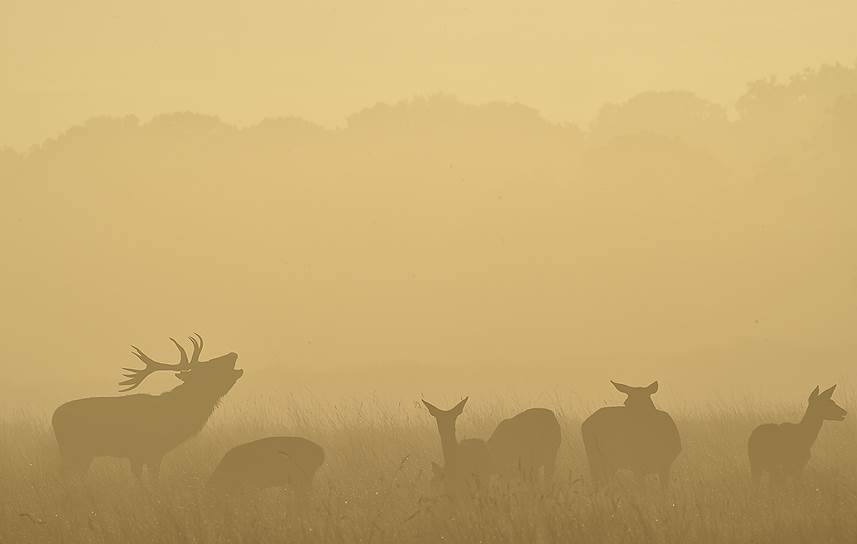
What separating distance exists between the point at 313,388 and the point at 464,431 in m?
23.2

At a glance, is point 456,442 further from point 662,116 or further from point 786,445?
point 662,116

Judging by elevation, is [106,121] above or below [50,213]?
above

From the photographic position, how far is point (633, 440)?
457 inches

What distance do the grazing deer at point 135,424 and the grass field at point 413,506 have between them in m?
0.30

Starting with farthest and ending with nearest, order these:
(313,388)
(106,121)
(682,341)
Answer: (106,121)
(682,341)
(313,388)

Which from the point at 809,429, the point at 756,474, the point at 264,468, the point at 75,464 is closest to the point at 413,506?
the point at 264,468

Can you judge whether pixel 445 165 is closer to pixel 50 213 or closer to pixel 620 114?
pixel 620 114

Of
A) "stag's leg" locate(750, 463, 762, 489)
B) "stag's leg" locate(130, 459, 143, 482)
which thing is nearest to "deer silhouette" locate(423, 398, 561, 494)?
"stag's leg" locate(750, 463, 762, 489)

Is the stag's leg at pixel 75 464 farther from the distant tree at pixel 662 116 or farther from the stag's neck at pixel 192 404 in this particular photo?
the distant tree at pixel 662 116

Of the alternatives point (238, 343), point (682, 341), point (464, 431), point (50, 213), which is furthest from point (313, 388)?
point (50, 213)

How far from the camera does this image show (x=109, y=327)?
57.4 m

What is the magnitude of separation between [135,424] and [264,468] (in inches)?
97.2

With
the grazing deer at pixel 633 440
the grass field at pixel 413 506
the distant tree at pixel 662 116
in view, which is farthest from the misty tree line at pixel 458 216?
the grazing deer at pixel 633 440

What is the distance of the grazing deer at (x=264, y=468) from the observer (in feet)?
36.2
